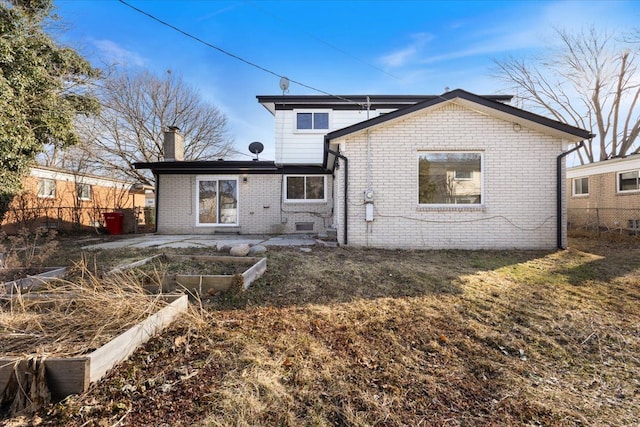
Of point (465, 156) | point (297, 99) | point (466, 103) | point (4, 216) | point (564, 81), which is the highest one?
point (564, 81)

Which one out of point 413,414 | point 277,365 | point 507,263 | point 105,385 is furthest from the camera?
point 507,263

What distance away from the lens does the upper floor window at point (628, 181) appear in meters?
12.4

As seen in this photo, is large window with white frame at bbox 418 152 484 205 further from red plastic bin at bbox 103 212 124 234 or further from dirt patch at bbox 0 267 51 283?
red plastic bin at bbox 103 212 124 234

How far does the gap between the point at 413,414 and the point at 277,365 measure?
1114mm

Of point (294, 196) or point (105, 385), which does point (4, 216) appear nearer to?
point (294, 196)

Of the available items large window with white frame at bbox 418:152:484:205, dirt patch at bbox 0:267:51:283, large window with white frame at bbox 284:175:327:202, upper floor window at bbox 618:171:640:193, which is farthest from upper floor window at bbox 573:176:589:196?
dirt patch at bbox 0:267:51:283

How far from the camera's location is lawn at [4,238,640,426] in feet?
6.33

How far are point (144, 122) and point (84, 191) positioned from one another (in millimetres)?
5892

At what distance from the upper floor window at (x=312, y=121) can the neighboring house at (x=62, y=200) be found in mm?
9706

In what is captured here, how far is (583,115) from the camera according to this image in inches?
894

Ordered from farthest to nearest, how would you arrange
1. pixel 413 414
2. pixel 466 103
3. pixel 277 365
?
pixel 466 103
pixel 277 365
pixel 413 414

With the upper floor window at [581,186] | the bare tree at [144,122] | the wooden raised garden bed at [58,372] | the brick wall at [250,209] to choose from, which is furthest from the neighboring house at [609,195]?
the bare tree at [144,122]

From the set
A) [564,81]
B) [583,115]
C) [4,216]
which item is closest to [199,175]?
[4,216]

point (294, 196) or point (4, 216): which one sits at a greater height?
point (294, 196)
